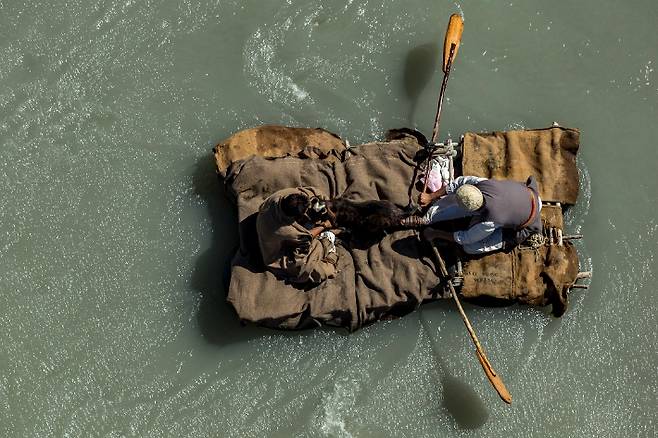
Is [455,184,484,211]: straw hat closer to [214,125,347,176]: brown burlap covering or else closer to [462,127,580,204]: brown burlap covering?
[462,127,580,204]: brown burlap covering

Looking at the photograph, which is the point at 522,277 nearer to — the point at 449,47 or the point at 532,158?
the point at 532,158

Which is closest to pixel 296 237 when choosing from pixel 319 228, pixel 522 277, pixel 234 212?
pixel 319 228

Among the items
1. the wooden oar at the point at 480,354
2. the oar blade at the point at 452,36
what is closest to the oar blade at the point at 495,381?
the wooden oar at the point at 480,354

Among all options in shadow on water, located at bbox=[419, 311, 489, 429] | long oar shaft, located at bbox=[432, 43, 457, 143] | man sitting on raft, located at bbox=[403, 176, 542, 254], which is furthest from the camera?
shadow on water, located at bbox=[419, 311, 489, 429]

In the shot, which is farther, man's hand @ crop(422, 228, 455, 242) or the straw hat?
man's hand @ crop(422, 228, 455, 242)

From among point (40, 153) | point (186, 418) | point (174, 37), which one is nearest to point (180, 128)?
point (174, 37)

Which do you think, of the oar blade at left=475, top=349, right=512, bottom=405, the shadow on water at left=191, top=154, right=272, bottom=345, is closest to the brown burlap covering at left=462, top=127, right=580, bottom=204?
the oar blade at left=475, top=349, right=512, bottom=405

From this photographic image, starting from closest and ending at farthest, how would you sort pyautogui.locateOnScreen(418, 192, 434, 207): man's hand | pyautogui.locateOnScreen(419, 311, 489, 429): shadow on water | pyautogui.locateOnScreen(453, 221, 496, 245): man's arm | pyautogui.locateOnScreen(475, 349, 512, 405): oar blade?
pyautogui.locateOnScreen(453, 221, 496, 245): man's arm < pyautogui.locateOnScreen(475, 349, 512, 405): oar blade < pyautogui.locateOnScreen(418, 192, 434, 207): man's hand < pyautogui.locateOnScreen(419, 311, 489, 429): shadow on water
